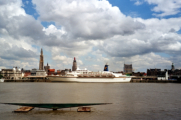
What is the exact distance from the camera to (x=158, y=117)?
19750 mm

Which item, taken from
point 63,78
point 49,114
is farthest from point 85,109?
point 63,78

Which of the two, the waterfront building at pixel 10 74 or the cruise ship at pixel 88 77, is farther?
the waterfront building at pixel 10 74

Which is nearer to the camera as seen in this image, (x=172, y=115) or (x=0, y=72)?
(x=172, y=115)

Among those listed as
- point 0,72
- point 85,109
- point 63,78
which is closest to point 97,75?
point 63,78

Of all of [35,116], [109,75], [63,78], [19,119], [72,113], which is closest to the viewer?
[19,119]

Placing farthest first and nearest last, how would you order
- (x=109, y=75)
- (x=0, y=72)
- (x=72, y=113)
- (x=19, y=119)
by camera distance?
1. (x=0, y=72)
2. (x=109, y=75)
3. (x=72, y=113)
4. (x=19, y=119)

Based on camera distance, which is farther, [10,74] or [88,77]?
[10,74]

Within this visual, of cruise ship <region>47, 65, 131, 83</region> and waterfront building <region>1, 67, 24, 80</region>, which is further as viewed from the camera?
waterfront building <region>1, 67, 24, 80</region>

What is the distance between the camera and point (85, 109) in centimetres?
2244

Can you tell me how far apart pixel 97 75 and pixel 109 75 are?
7558mm

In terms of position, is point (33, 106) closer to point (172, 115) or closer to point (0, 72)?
point (172, 115)

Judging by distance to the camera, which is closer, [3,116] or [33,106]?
[3,116]

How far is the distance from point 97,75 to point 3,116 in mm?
102369

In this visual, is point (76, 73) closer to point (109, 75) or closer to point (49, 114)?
point (109, 75)
